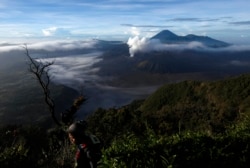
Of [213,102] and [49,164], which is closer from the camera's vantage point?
[49,164]

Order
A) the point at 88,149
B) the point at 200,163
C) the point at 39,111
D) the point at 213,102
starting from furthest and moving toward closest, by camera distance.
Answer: the point at 39,111 → the point at 213,102 → the point at 200,163 → the point at 88,149

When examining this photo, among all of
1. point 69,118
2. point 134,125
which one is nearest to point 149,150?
point 69,118

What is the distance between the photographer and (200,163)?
883 centimetres

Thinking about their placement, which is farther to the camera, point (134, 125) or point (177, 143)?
point (134, 125)

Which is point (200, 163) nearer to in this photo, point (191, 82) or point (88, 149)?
point (88, 149)

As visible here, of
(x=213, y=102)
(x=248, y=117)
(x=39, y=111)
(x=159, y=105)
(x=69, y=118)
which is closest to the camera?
(x=248, y=117)

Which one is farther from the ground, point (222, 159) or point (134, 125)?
point (222, 159)

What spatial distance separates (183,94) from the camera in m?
148

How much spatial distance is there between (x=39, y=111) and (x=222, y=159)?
641 ft

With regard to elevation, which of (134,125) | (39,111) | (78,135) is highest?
(78,135)

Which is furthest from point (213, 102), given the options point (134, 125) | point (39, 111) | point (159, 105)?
point (39, 111)

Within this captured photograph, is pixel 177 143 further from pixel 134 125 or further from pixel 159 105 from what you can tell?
pixel 159 105

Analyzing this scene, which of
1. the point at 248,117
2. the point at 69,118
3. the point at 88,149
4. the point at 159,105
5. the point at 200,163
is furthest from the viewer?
the point at 159,105

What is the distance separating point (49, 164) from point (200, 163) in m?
5.60
